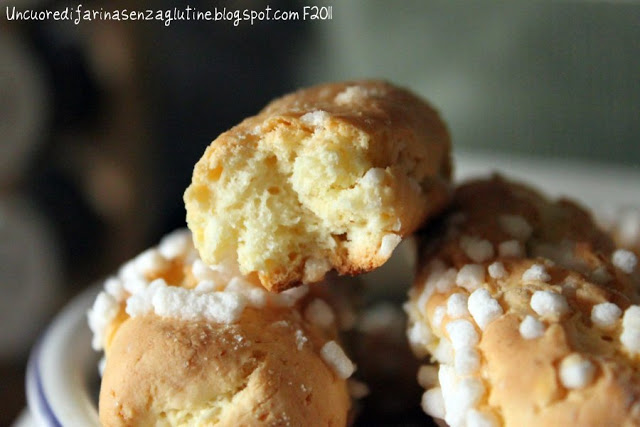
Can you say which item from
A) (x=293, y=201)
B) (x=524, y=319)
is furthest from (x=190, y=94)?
(x=524, y=319)

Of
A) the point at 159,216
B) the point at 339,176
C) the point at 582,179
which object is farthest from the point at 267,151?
the point at 159,216

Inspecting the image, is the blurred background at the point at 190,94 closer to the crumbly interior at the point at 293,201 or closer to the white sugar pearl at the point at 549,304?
the crumbly interior at the point at 293,201

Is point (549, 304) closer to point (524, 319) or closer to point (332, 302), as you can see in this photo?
point (524, 319)

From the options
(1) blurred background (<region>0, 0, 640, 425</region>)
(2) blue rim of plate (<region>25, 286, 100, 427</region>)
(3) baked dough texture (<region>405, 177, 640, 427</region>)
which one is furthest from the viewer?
(1) blurred background (<region>0, 0, 640, 425</region>)

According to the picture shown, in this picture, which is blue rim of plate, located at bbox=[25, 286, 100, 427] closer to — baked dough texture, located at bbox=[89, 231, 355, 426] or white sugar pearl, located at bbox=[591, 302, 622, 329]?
baked dough texture, located at bbox=[89, 231, 355, 426]

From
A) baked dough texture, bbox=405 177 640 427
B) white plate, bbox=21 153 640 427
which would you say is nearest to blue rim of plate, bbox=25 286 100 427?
white plate, bbox=21 153 640 427

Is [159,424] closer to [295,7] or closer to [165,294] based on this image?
[165,294]

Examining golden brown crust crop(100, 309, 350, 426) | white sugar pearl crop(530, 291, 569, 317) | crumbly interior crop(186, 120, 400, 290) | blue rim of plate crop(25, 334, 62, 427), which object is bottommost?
blue rim of plate crop(25, 334, 62, 427)
